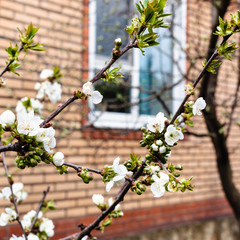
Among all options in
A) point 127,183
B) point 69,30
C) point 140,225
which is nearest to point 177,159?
point 140,225

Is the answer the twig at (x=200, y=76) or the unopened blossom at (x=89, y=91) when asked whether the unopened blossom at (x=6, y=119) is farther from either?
the twig at (x=200, y=76)

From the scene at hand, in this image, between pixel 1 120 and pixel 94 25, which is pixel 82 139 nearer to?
pixel 94 25

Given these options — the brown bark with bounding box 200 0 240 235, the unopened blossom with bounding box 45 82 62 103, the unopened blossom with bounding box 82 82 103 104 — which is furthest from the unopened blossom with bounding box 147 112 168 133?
the brown bark with bounding box 200 0 240 235

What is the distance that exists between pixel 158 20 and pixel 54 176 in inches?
117

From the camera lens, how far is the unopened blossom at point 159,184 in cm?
99

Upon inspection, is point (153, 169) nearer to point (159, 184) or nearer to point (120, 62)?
point (159, 184)

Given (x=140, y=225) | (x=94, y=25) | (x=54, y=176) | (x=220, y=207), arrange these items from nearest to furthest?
(x=54, y=176) < (x=94, y=25) < (x=140, y=225) < (x=220, y=207)

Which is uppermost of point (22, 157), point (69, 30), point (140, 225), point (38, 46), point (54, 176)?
point (69, 30)

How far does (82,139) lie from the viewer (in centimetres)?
395

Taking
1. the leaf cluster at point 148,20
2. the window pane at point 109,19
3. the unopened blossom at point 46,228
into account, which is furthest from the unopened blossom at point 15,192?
the window pane at point 109,19

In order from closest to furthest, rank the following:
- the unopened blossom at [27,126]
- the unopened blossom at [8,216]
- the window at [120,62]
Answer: the unopened blossom at [27,126]
the unopened blossom at [8,216]
the window at [120,62]

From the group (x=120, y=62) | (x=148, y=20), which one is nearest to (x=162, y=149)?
(x=148, y=20)

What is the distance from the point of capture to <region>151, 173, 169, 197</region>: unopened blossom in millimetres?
994

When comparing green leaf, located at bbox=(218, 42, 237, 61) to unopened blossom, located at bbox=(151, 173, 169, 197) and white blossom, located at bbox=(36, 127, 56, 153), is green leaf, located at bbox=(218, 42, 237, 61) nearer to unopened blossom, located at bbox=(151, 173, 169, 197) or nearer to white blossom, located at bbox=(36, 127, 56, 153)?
unopened blossom, located at bbox=(151, 173, 169, 197)
